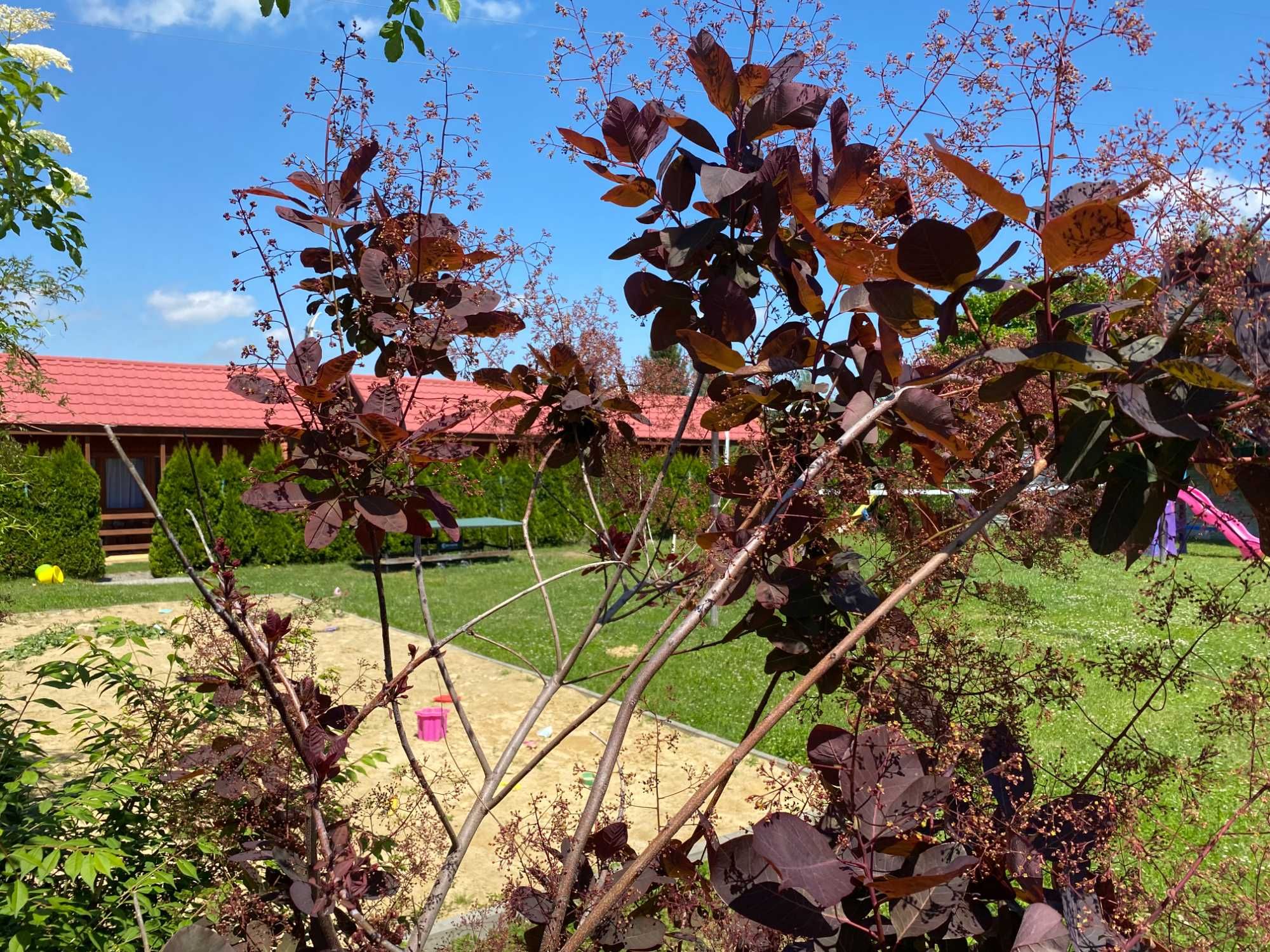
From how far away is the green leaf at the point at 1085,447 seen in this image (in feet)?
2.58

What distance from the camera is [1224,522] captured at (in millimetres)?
906

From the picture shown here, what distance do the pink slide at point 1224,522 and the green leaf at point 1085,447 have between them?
0.16 m

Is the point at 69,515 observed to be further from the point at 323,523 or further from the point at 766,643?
the point at 323,523

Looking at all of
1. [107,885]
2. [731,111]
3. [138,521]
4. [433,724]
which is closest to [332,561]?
[138,521]

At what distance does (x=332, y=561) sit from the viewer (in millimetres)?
17703

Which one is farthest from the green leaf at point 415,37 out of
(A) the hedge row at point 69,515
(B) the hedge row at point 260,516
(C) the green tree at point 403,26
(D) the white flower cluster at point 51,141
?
(A) the hedge row at point 69,515

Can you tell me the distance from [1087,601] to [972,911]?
10.8 meters

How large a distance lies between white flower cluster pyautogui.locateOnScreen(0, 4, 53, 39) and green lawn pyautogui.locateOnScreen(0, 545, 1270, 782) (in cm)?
385

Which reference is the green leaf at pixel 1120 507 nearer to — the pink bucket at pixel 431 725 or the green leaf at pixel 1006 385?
the green leaf at pixel 1006 385

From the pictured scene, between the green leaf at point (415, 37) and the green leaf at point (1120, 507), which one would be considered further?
the green leaf at point (415, 37)

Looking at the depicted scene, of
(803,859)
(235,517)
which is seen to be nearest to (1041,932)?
(803,859)

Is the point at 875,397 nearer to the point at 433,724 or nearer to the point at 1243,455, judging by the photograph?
the point at 1243,455

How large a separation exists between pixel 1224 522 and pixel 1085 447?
25 centimetres

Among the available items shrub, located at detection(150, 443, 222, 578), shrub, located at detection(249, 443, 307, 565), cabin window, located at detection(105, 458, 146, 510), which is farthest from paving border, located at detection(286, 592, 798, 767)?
cabin window, located at detection(105, 458, 146, 510)
